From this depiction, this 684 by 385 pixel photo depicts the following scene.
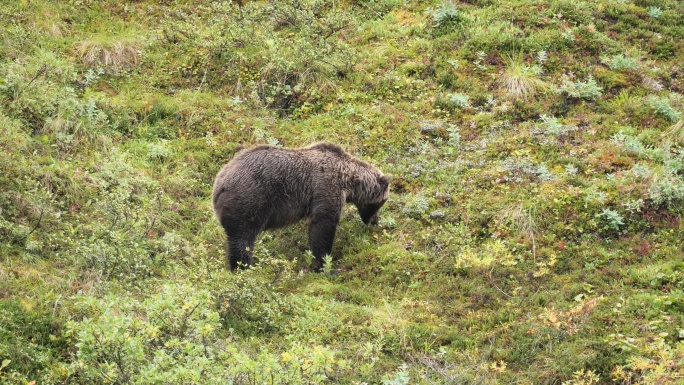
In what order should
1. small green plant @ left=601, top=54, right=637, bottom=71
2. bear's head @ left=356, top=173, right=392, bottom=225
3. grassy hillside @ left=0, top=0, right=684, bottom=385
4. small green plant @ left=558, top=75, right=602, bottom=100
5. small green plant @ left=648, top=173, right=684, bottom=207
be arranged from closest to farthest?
grassy hillside @ left=0, top=0, right=684, bottom=385, small green plant @ left=648, top=173, right=684, bottom=207, bear's head @ left=356, top=173, right=392, bottom=225, small green plant @ left=558, top=75, right=602, bottom=100, small green plant @ left=601, top=54, right=637, bottom=71

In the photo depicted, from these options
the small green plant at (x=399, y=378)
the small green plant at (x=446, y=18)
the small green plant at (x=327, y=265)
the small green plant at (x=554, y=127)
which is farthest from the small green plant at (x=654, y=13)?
the small green plant at (x=399, y=378)

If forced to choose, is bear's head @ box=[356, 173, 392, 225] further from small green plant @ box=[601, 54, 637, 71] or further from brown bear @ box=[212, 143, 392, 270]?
small green plant @ box=[601, 54, 637, 71]

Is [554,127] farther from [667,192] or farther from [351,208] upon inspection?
[351,208]

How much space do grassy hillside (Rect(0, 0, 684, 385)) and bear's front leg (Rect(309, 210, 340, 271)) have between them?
260mm

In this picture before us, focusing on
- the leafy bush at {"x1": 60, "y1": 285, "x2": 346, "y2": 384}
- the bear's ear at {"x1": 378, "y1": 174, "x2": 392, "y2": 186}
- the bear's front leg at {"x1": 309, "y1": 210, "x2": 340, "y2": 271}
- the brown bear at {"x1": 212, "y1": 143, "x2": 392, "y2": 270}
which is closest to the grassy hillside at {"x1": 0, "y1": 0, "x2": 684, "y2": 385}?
the leafy bush at {"x1": 60, "y1": 285, "x2": 346, "y2": 384}

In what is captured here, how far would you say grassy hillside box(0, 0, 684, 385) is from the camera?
6.96m

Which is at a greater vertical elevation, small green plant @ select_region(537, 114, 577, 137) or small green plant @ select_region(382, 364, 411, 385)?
small green plant @ select_region(537, 114, 577, 137)

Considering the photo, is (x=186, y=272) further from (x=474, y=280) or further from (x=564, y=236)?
(x=564, y=236)

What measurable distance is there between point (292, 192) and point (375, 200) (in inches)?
57.1

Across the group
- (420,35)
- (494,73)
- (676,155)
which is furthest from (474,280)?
(420,35)

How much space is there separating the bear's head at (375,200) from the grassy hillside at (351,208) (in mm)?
292

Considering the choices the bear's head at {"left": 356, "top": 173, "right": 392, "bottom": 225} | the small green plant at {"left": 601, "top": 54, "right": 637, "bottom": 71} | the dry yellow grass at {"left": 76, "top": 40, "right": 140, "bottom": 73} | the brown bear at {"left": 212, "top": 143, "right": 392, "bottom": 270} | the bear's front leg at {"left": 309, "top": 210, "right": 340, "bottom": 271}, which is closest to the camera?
the brown bear at {"left": 212, "top": 143, "right": 392, "bottom": 270}

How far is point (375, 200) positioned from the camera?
10789mm

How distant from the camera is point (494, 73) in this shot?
44.7 feet
